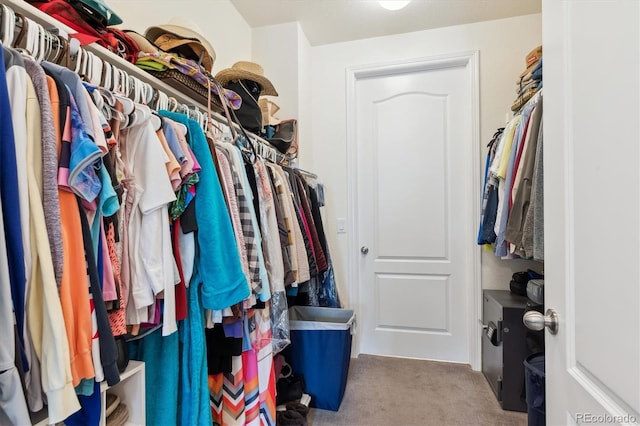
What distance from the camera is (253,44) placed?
7.90 ft

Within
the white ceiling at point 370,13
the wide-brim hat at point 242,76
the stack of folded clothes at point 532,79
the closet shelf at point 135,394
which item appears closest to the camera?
the closet shelf at point 135,394

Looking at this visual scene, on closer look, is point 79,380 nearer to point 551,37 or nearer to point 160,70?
point 160,70

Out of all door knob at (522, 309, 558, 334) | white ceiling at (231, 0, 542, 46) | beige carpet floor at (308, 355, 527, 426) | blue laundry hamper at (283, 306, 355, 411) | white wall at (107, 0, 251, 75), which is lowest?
beige carpet floor at (308, 355, 527, 426)

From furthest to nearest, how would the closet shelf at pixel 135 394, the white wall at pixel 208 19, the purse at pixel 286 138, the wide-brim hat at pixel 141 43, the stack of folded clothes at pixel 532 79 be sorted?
the purse at pixel 286 138, the stack of folded clothes at pixel 532 79, the white wall at pixel 208 19, the wide-brim hat at pixel 141 43, the closet shelf at pixel 135 394

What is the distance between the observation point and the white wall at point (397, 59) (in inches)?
88.5

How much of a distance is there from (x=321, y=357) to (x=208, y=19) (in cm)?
211

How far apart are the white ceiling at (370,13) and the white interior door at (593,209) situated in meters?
1.65

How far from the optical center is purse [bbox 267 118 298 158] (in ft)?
6.46

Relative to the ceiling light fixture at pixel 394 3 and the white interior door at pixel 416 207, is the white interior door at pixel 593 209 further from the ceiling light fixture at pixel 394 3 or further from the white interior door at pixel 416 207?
the white interior door at pixel 416 207

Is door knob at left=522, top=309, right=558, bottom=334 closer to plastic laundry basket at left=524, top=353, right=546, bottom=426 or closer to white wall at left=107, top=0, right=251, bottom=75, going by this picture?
plastic laundry basket at left=524, top=353, right=546, bottom=426

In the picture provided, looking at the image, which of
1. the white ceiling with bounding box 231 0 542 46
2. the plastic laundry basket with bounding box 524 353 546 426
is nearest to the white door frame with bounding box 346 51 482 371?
the white ceiling with bounding box 231 0 542 46

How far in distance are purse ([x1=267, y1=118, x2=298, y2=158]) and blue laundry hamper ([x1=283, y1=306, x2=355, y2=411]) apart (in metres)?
1.08

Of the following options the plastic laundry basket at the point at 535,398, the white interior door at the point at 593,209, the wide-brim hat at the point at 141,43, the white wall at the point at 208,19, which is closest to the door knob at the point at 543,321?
the white interior door at the point at 593,209

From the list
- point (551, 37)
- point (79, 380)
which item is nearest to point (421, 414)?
point (79, 380)
